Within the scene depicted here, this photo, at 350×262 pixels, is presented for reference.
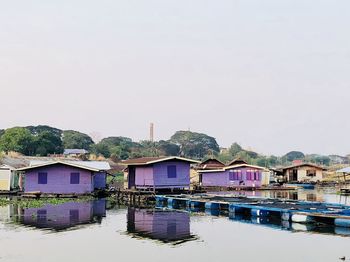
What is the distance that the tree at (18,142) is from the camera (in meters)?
86.9

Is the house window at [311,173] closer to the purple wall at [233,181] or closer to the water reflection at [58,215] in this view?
the purple wall at [233,181]

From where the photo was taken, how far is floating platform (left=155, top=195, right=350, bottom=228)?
81.4ft

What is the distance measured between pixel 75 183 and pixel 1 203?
29.6ft

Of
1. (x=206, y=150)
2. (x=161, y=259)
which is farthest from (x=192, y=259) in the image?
(x=206, y=150)

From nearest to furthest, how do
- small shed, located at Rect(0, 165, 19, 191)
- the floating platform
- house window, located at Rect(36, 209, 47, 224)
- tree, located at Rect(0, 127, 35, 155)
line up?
the floating platform, house window, located at Rect(36, 209, 47, 224), small shed, located at Rect(0, 165, 19, 191), tree, located at Rect(0, 127, 35, 155)

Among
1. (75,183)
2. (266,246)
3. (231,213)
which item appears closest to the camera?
(266,246)

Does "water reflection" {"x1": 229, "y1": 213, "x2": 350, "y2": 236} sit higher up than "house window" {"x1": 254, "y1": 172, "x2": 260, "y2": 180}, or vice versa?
"house window" {"x1": 254, "y1": 172, "x2": 260, "y2": 180}

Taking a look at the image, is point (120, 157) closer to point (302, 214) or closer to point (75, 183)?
point (75, 183)

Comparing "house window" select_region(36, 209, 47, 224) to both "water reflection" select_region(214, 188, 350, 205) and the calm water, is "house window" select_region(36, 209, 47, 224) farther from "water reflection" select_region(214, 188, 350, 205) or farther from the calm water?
"water reflection" select_region(214, 188, 350, 205)

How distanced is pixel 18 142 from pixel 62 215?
60.8m

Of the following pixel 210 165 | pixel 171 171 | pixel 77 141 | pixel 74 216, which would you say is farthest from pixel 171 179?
pixel 77 141

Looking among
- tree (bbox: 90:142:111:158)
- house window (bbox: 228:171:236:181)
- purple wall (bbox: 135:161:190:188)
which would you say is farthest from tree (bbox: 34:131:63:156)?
purple wall (bbox: 135:161:190:188)

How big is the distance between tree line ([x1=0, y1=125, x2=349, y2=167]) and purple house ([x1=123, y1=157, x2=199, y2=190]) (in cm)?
4836

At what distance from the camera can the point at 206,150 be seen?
14075 centimetres
